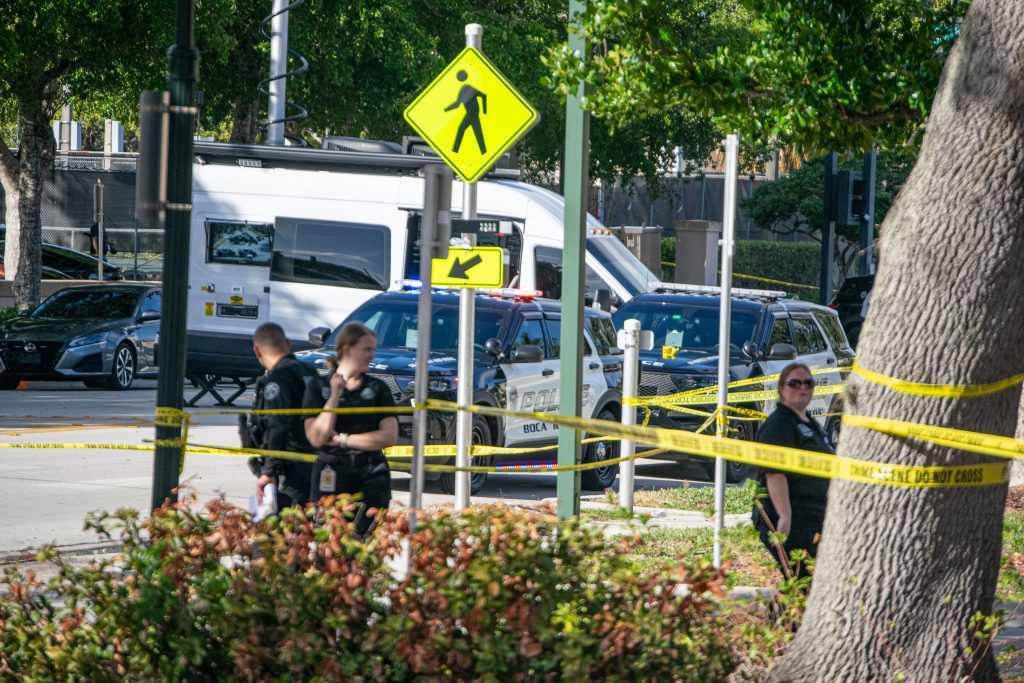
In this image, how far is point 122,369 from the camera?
2278 centimetres

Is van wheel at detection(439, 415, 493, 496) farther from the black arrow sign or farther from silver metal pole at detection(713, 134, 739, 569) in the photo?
silver metal pole at detection(713, 134, 739, 569)

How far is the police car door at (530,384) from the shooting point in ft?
45.4

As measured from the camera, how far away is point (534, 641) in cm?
456

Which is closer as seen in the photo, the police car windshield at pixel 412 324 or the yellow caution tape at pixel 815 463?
the yellow caution tape at pixel 815 463

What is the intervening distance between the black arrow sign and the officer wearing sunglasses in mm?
3250

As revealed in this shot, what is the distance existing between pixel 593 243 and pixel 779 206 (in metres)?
22.7

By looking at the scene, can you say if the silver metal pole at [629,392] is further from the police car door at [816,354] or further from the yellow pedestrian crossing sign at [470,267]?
the police car door at [816,354]

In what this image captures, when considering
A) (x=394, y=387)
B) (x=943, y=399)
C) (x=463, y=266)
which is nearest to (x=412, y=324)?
(x=394, y=387)

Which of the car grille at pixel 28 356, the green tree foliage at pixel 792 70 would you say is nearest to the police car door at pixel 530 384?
the green tree foliage at pixel 792 70

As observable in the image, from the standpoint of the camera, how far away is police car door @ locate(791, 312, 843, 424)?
16.9 metres

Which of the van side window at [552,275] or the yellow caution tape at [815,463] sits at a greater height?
the van side window at [552,275]

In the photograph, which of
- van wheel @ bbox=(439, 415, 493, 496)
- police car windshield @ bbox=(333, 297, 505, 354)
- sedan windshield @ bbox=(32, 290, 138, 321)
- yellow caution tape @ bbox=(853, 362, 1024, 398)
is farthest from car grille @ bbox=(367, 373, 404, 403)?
sedan windshield @ bbox=(32, 290, 138, 321)

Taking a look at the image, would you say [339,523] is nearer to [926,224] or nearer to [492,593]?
[492,593]

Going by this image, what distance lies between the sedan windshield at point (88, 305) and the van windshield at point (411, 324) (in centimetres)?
958
